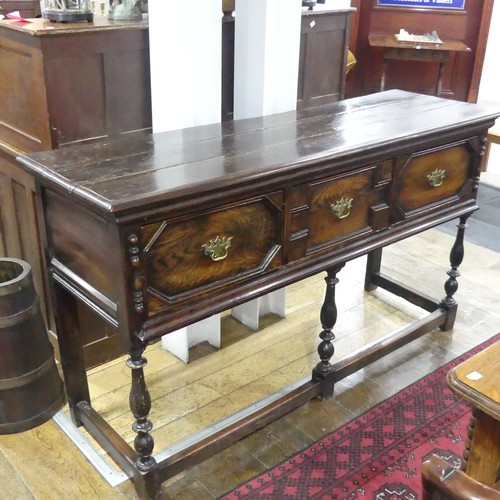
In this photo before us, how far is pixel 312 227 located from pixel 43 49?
1003 millimetres

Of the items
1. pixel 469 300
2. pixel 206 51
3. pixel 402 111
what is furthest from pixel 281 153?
pixel 469 300

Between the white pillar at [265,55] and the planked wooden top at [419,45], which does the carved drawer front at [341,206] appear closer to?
the white pillar at [265,55]

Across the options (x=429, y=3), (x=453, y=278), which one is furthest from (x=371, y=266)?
(x=429, y=3)

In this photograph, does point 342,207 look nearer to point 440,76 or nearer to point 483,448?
point 483,448

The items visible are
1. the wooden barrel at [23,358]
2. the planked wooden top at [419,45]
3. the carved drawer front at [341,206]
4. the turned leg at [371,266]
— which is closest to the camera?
the carved drawer front at [341,206]

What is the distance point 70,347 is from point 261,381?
2.50ft

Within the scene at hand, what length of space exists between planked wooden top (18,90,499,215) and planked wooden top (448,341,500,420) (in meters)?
0.72

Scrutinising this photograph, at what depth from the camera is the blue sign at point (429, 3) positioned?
6.14 m

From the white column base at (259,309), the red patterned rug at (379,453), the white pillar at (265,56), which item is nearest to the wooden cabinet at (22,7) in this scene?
the white pillar at (265,56)

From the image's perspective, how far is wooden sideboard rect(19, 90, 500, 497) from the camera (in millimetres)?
1535

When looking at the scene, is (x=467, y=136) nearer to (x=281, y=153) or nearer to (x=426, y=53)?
(x=281, y=153)

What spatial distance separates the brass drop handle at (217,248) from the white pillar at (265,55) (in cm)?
92

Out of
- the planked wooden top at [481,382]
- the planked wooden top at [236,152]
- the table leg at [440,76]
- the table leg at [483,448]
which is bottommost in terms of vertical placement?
the table leg at [440,76]

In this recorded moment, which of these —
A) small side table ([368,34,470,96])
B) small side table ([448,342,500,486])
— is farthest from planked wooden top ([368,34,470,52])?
small side table ([448,342,500,486])
